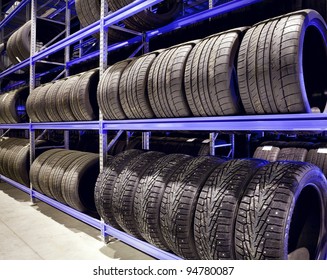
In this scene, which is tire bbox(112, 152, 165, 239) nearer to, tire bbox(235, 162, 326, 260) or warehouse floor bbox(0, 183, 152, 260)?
warehouse floor bbox(0, 183, 152, 260)

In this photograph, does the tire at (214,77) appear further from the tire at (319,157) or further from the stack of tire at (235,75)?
the tire at (319,157)

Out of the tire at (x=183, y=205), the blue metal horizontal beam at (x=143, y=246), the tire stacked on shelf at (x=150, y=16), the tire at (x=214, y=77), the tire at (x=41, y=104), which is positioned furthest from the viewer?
the tire at (x=41, y=104)

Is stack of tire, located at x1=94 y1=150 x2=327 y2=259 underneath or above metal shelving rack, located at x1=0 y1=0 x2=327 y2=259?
underneath

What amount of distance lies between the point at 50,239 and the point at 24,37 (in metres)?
4.53

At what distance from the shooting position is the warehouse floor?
3090mm

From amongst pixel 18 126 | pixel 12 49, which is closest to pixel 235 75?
pixel 18 126

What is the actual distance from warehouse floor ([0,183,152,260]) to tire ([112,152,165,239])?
0.49 metres

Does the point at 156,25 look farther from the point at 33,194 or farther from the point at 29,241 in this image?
the point at 33,194

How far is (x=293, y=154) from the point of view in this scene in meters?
4.68

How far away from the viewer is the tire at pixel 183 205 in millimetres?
2203

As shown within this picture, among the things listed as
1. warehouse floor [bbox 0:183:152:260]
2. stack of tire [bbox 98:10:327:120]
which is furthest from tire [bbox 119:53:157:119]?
warehouse floor [bbox 0:183:152:260]

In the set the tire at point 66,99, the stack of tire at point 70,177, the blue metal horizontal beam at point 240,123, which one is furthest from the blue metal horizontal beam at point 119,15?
the stack of tire at point 70,177

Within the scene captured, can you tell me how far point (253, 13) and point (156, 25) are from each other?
1.20m

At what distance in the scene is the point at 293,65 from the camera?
1.72 metres
